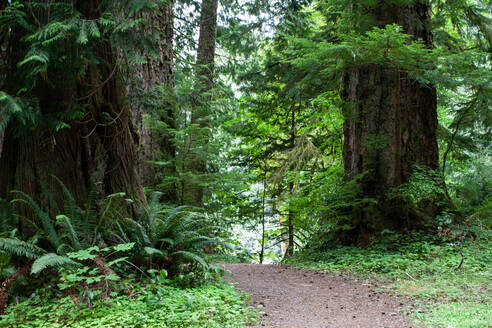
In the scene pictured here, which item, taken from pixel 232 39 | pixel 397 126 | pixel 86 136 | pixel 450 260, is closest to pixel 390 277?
pixel 450 260

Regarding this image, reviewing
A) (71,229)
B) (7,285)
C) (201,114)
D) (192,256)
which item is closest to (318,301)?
(192,256)

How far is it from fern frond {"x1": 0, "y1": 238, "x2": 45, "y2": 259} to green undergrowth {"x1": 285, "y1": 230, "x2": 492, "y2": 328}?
3.89 metres

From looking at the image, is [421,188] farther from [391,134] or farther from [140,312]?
[140,312]

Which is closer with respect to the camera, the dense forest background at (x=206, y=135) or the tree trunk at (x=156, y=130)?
the dense forest background at (x=206, y=135)

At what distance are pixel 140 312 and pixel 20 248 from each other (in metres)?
1.43

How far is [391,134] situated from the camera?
7.00m

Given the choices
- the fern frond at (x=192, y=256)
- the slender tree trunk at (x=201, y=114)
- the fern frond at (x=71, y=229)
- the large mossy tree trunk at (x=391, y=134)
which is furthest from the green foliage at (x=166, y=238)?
the large mossy tree trunk at (x=391, y=134)

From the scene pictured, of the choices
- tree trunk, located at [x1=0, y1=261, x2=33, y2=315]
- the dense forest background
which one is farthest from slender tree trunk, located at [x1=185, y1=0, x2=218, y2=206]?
tree trunk, located at [x1=0, y1=261, x2=33, y2=315]

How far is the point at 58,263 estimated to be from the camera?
3.31 metres

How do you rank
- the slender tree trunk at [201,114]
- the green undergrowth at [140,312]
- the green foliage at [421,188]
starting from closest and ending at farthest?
1. the green undergrowth at [140,312]
2. the green foliage at [421,188]
3. the slender tree trunk at [201,114]

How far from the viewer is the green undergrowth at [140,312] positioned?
9.59 feet

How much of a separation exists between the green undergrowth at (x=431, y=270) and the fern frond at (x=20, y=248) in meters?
3.89

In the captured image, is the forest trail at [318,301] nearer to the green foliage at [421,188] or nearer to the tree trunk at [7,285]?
the green foliage at [421,188]

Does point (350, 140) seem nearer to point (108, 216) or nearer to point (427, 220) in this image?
point (427, 220)
